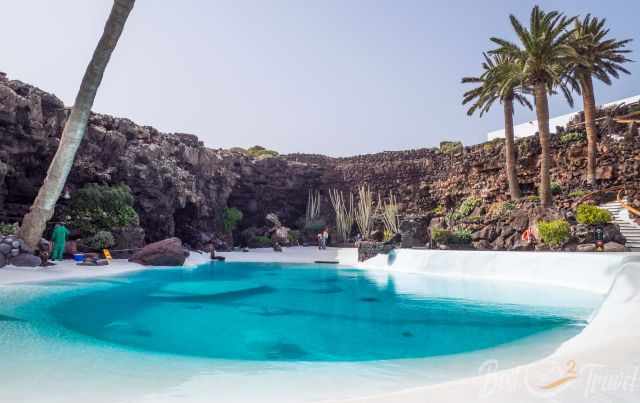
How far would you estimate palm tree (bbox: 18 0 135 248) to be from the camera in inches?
434

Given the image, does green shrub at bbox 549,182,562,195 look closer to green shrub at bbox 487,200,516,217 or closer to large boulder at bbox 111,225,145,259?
green shrub at bbox 487,200,516,217

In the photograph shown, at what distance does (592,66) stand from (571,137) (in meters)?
3.53

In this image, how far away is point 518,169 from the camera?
2227 centimetres

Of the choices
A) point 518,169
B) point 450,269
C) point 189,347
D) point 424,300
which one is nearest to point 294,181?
point 518,169

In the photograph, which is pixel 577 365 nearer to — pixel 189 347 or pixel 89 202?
pixel 189 347

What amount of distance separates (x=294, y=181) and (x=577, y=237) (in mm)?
19727

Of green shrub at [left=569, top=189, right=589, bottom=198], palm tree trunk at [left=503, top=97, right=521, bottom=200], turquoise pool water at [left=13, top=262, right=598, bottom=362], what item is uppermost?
palm tree trunk at [left=503, top=97, right=521, bottom=200]

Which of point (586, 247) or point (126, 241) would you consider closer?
point (586, 247)

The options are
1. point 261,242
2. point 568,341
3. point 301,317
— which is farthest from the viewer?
point 261,242

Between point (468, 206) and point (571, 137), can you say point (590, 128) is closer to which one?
point (571, 137)

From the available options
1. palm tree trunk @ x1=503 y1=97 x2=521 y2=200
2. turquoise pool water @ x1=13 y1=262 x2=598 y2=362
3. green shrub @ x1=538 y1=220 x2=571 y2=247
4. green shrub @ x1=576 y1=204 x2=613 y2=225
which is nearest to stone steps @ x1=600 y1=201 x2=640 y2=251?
green shrub @ x1=576 y1=204 x2=613 y2=225

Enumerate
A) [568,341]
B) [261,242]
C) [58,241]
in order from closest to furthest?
[568,341] → [58,241] → [261,242]

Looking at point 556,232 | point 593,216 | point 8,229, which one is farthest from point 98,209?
point 593,216

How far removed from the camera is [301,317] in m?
6.64
